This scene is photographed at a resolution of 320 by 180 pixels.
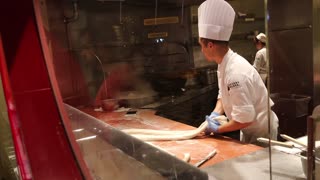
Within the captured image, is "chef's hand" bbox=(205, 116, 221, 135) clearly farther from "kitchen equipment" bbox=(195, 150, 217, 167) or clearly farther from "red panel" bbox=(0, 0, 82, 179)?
"red panel" bbox=(0, 0, 82, 179)

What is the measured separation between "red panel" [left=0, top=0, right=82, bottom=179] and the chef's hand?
2.98 ft

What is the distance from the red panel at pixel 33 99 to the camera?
2.60 ft

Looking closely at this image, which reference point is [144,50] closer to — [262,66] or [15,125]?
[262,66]

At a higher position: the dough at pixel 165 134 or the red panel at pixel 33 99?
the red panel at pixel 33 99

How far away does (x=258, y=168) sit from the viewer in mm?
1087

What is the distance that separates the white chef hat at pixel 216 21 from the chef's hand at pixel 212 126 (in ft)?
1.46

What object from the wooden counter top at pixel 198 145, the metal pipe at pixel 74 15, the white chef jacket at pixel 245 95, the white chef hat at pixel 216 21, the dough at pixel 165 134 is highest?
the metal pipe at pixel 74 15

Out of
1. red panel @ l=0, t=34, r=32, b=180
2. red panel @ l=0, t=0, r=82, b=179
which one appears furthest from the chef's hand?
red panel @ l=0, t=34, r=32, b=180

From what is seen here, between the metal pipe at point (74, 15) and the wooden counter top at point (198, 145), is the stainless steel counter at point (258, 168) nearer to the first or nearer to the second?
the wooden counter top at point (198, 145)

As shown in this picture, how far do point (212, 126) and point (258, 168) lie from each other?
51 centimetres

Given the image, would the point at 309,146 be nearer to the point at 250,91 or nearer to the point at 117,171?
the point at 117,171

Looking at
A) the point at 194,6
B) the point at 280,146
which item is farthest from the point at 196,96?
the point at 280,146

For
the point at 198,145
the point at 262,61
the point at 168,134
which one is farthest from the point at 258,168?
the point at 262,61

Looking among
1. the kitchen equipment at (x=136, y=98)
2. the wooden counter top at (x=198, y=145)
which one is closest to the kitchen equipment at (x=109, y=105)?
the kitchen equipment at (x=136, y=98)
